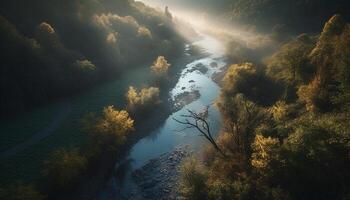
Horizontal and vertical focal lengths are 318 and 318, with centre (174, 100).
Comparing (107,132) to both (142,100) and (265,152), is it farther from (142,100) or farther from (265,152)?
(265,152)

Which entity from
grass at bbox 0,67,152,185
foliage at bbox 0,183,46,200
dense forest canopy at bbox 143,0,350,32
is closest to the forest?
foliage at bbox 0,183,46,200

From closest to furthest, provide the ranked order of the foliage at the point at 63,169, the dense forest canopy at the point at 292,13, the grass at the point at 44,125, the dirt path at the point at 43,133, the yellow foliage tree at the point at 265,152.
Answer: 1. the yellow foliage tree at the point at 265,152
2. the foliage at the point at 63,169
3. the grass at the point at 44,125
4. the dirt path at the point at 43,133
5. the dense forest canopy at the point at 292,13

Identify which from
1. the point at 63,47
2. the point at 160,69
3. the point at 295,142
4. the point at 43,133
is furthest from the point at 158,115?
the point at 295,142

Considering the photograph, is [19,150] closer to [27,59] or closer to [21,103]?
[21,103]

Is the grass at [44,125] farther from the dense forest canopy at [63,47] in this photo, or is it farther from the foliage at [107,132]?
the dense forest canopy at [63,47]

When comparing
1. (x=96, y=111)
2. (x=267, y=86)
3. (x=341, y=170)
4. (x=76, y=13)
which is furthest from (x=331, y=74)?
(x=76, y=13)

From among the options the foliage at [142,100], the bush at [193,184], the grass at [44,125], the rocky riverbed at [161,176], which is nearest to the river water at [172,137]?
the rocky riverbed at [161,176]
